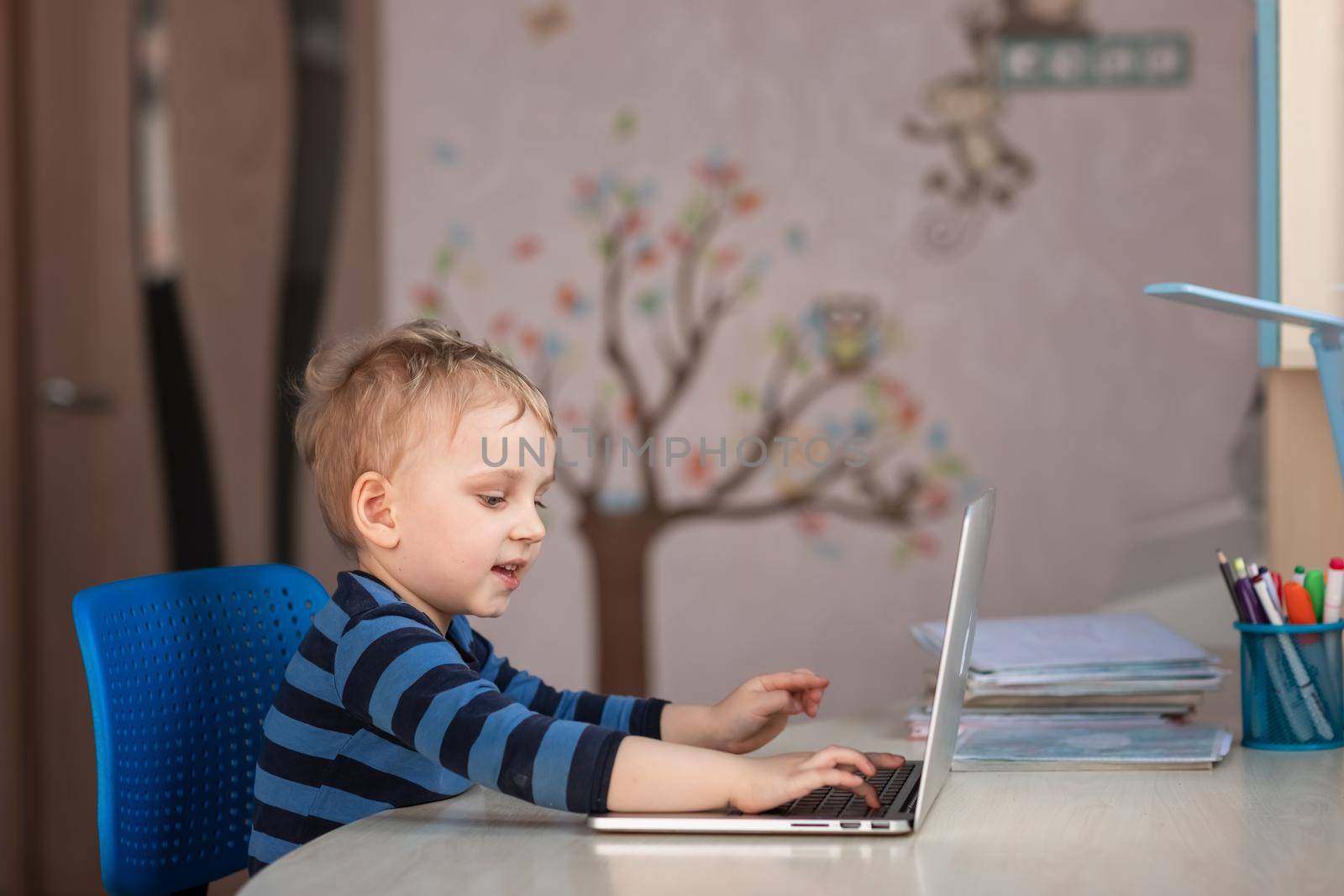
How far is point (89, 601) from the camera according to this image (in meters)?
1.13

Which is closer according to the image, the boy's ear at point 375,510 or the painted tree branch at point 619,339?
the boy's ear at point 375,510

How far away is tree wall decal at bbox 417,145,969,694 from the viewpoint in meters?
2.72

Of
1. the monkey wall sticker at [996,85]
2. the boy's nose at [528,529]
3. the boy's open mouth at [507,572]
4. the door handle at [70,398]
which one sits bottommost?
the boy's open mouth at [507,572]

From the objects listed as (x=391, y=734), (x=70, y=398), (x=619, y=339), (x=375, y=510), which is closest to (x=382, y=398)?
(x=375, y=510)

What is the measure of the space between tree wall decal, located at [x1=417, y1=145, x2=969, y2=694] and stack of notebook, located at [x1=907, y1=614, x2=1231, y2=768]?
4.46 ft

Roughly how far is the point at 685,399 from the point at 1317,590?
5.61 ft

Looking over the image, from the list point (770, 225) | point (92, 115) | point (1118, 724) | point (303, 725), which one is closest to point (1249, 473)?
point (770, 225)

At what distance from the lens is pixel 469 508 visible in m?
1.05

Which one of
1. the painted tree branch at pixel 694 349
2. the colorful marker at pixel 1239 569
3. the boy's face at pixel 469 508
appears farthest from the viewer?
the painted tree branch at pixel 694 349

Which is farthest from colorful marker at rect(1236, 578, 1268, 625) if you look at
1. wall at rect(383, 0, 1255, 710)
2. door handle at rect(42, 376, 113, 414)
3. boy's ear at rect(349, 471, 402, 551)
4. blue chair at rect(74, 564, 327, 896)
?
door handle at rect(42, 376, 113, 414)

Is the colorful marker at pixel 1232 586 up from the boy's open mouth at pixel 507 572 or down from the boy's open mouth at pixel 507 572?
down

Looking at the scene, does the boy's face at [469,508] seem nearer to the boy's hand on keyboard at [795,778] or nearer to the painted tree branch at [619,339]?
the boy's hand on keyboard at [795,778]

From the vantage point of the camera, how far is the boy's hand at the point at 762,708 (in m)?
1.07

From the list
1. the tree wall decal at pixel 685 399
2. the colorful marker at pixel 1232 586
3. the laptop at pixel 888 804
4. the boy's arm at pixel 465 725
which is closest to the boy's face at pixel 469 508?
the boy's arm at pixel 465 725
